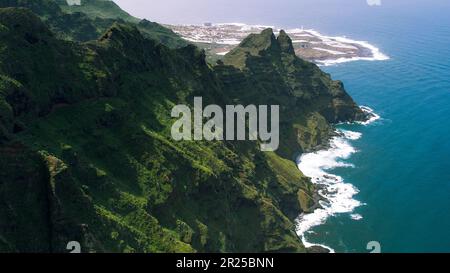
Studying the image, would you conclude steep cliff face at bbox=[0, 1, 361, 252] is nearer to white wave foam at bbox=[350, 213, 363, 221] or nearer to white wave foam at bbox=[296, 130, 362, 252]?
white wave foam at bbox=[296, 130, 362, 252]

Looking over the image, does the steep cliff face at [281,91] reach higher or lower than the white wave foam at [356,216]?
higher

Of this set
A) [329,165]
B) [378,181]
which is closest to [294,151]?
[329,165]

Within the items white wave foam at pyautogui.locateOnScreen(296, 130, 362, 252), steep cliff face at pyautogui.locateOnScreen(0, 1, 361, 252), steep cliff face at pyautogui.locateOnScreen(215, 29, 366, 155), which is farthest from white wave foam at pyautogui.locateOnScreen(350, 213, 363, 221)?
steep cliff face at pyautogui.locateOnScreen(215, 29, 366, 155)

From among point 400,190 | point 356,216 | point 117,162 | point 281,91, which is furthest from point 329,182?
point 117,162

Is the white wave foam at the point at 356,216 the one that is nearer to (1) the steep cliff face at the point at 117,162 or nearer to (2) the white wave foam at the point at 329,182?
(2) the white wave foam at the point at 329,182

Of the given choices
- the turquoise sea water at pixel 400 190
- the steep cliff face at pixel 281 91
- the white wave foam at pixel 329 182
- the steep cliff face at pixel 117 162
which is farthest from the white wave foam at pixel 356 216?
the steep cliff face at pixel 281 91

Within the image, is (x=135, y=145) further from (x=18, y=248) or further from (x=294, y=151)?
(x=294, y=151)

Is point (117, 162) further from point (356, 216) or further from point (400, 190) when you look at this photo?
point (400, 190)
